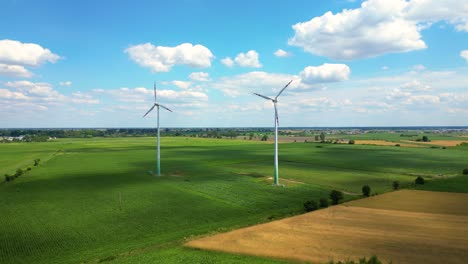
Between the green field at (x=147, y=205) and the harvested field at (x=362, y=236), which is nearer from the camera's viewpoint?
the harvested field at (x=362, y=236)

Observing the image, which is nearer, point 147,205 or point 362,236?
point 362,236

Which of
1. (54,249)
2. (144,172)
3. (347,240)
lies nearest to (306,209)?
(347,240)

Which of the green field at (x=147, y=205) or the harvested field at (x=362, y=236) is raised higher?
the harvested field at (x=362, y=236)

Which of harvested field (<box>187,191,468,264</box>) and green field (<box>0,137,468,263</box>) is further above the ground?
harvested field (<box>187,191,468,264</box>)

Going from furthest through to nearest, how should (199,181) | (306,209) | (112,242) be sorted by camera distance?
1. (199,181)
2. (306,209)
3. (112,242)

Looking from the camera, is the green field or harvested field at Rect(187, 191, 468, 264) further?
the green field

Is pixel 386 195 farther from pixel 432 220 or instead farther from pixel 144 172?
pixel 144 172

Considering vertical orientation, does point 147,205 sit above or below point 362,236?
below

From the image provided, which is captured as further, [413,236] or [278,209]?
[278,209]
